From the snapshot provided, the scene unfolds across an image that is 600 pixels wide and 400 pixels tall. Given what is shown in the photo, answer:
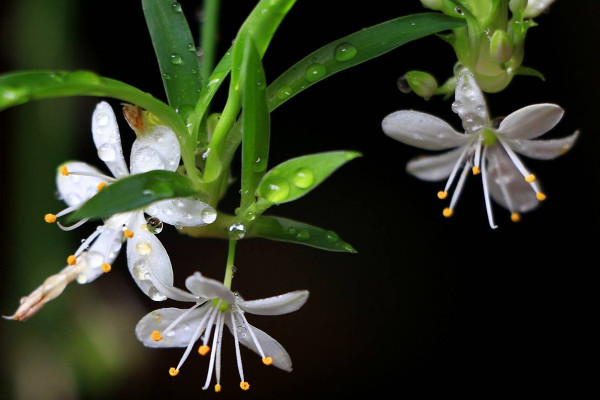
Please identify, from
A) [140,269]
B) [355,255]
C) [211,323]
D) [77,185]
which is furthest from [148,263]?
[355,255]

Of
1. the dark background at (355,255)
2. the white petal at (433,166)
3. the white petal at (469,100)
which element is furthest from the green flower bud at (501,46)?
the dark background at (355,255)

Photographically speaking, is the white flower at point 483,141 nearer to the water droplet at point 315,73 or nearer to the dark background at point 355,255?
the water droplet at point 315,73

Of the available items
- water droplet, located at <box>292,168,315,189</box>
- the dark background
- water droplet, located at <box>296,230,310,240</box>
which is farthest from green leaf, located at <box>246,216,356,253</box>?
the dark background

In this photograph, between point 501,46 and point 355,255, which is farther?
point 355,255

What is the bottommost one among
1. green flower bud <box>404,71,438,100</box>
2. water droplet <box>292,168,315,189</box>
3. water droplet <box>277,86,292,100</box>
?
water droplet <box>292,168,315,189</box>

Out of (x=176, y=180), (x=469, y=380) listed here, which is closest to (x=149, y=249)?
(x=176, y=180)

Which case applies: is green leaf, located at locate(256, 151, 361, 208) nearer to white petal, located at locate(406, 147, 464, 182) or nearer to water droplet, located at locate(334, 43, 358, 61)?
water droplet, located at locate(334, 43, 358, 61)

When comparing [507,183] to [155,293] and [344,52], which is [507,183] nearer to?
[344,52]
